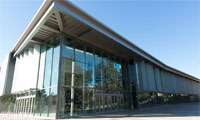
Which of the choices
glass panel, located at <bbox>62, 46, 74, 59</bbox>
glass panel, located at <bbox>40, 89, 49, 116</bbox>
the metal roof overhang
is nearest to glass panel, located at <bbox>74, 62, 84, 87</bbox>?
glass panel, located at <bbox>62, 46, 74, 59</bbox>

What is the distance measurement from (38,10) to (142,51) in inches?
593

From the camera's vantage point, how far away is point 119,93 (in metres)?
19.2

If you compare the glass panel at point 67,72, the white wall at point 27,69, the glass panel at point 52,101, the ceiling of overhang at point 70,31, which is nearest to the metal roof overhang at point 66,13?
the ceiling of overhang at point 70,31

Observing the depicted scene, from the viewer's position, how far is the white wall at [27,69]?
16278mm

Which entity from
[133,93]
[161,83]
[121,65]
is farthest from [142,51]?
[161,83]

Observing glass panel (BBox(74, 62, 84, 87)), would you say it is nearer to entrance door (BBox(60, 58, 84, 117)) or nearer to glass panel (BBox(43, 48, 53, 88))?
entrance door (BBox(60, 58, 84, 117))

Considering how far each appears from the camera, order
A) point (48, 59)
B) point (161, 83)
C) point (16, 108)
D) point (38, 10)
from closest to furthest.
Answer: point (38, 10) < point (48, 59) < point (16, 108) < point (161, 83)

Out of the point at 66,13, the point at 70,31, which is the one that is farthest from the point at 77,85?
the point at 66,13

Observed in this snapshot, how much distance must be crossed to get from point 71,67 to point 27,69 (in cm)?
689

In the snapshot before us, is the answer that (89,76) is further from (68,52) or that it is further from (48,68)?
(48,68)

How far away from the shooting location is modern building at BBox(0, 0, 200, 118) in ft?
41.4

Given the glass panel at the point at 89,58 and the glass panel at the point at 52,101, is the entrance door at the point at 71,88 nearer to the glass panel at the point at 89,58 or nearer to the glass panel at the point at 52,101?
the glass panel at the point at 52,101

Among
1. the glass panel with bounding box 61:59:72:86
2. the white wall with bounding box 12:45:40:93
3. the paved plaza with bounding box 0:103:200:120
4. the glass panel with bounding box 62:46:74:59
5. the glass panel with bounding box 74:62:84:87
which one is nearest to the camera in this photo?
the paved plaza with bounding box 0:103:200:120

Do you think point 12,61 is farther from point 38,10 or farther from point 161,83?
point 161,83
